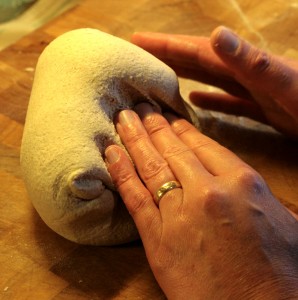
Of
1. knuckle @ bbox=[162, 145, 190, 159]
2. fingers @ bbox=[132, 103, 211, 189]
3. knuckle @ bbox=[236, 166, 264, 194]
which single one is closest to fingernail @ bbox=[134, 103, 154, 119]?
fingers @ bbox=[132, 103, 211, 189]

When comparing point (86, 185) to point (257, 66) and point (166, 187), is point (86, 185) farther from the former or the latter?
point (257, 66)

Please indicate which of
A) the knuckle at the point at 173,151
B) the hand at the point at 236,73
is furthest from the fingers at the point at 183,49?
the knuckle at the point at 173,151

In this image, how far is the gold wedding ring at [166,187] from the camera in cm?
96

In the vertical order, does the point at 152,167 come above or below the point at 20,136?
above

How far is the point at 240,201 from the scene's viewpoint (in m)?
0.90

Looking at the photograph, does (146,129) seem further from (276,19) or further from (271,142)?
(276,19)

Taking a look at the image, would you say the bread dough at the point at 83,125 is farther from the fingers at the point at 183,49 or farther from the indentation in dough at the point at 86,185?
the fingers at the point at 183,49

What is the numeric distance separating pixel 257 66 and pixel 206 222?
0.41m

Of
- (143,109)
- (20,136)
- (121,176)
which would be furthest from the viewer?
(20,136)

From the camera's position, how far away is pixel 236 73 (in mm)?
1181

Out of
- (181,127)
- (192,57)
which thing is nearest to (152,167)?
(181,127)

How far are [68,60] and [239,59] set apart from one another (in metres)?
0.37

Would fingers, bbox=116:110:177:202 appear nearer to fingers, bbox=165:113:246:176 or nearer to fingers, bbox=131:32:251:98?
fingers, bbox=165:113:246:176

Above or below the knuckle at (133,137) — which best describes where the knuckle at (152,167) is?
below
